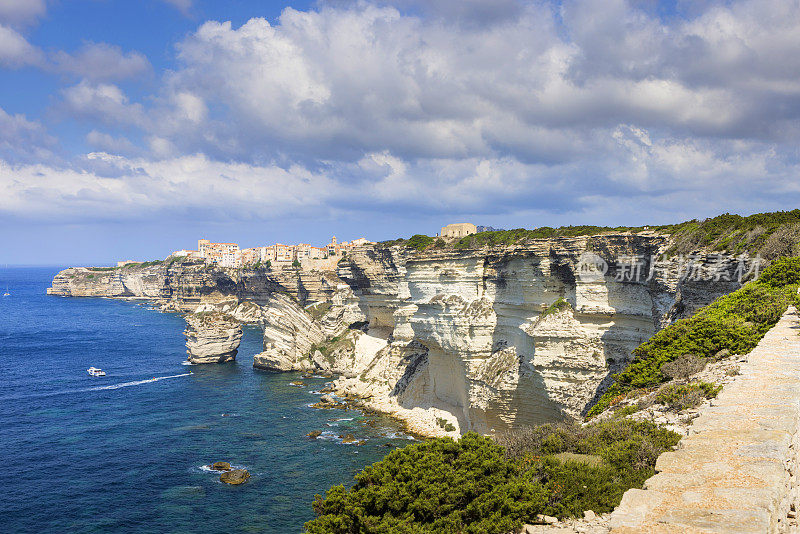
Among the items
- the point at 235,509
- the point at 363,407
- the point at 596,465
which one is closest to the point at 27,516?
the point at 235,509

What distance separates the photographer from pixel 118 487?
32.4 meters

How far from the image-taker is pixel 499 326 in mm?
40281

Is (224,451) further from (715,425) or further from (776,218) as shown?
(776,218)

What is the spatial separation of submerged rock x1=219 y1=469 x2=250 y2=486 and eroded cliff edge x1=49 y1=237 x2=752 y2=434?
16813 mm

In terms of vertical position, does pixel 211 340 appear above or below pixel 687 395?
below

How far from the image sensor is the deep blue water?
29188 millimetres

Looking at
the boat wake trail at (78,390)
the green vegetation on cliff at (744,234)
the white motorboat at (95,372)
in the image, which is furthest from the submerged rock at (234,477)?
the white motorboat at (95,372)

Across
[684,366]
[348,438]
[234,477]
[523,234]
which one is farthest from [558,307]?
[234,477]

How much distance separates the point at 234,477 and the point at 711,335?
3026 cm

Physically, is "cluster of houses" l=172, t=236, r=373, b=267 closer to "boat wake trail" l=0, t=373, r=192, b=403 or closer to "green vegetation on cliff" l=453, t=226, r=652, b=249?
"boat wake trail" l=0, t=373, r=192, b=403

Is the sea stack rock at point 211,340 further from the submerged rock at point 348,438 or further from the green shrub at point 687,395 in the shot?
the green shrub at point 687,395

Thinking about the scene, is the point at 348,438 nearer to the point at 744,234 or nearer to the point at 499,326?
the point at 499,326

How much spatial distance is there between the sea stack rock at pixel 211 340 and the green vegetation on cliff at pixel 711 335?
215 feet

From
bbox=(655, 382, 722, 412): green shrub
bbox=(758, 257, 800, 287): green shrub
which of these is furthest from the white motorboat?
bbox=(758, 257, 800, 287): green shrub
